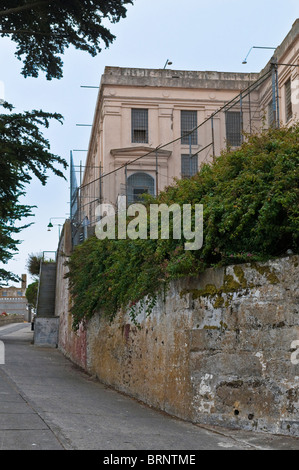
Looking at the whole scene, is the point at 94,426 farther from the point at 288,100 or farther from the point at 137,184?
the point at 288,100

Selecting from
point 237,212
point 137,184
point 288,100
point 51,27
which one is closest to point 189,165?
point 137,184

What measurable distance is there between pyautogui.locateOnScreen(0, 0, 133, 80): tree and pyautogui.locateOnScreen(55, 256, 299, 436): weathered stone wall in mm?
7597

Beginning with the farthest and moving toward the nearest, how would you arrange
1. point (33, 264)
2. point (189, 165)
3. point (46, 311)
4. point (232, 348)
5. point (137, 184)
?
point (33, 264) → point (46, 311) → point (137, 184) → point (189, 165) → point (232, 348)

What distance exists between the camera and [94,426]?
7801 millimetres

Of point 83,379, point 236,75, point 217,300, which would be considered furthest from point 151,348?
point 236,75

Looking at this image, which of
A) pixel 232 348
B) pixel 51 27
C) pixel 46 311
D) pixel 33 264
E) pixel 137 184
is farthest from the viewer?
pixel 33 264

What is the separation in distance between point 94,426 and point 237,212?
322cm

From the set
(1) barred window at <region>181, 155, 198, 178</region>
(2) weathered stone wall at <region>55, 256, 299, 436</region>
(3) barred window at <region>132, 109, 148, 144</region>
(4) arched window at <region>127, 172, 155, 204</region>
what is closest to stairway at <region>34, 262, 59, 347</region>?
(4) arched window at <region>127, 172, 155, 204</region>

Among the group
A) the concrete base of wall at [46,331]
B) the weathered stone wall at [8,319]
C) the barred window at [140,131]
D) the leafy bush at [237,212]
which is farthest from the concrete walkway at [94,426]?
the weathered stone wall at [8,319]

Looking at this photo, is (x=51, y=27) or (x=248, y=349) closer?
(x=248, y=349)

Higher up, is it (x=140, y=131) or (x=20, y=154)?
(x=140, y=131)

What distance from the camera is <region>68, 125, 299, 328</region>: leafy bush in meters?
7.57

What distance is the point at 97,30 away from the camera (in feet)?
47.7

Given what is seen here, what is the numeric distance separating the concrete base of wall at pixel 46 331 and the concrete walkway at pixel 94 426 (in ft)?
44.8
